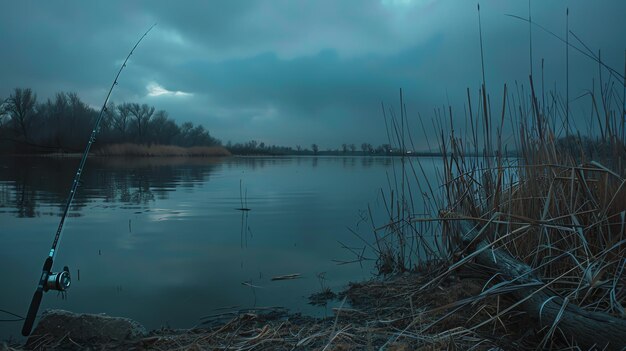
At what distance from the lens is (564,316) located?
7.36ft

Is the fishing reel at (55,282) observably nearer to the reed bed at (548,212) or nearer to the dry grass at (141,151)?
the reed bed at (548,212)

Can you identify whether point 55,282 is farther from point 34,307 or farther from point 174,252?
point 174,252

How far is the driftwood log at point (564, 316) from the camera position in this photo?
79.0 inches

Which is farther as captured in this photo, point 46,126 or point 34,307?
point 46,126

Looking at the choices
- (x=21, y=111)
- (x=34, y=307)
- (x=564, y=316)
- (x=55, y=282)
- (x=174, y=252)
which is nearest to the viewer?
(x=564, y=316)

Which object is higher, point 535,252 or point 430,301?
point 535,252

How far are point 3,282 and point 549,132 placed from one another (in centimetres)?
603

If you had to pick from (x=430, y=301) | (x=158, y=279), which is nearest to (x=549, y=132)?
(x=430, y=301)

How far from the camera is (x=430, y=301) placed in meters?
3.56

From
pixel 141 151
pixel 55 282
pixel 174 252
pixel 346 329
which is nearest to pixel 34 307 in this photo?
pixel 55 282

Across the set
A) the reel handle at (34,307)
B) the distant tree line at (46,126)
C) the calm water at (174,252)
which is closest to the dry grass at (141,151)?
the distant tree line at (46,126)

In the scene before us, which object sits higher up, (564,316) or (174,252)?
(564,316)

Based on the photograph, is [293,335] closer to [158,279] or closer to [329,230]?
[158,279]

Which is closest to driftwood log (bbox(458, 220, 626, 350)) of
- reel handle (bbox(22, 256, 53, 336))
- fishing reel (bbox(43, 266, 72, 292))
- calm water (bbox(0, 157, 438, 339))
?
calm water (bbox(0, 157, 438, 339))
